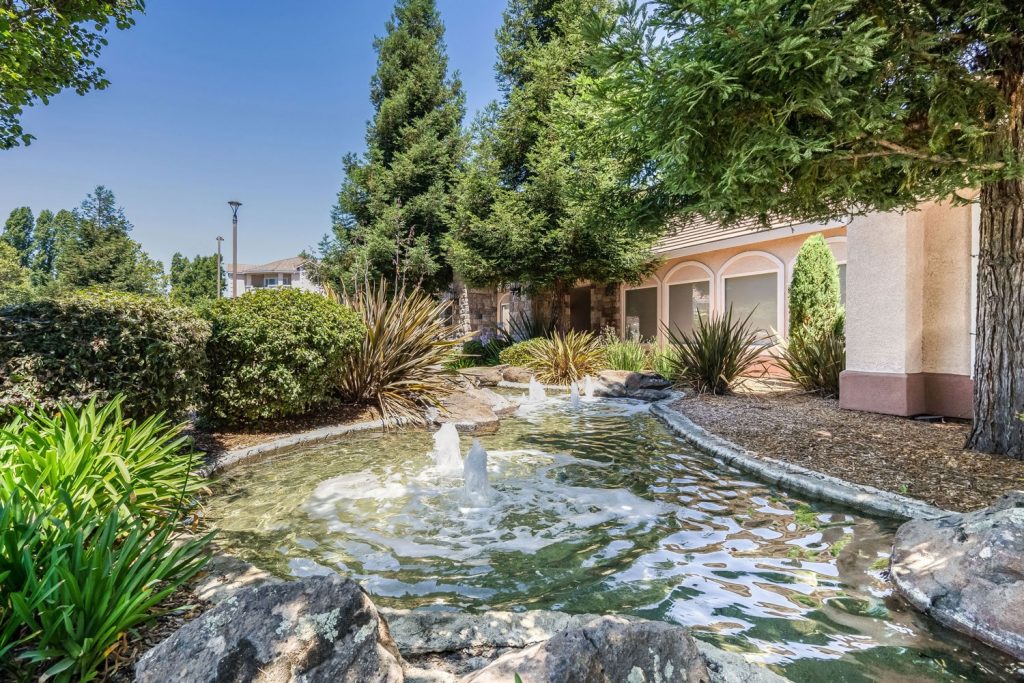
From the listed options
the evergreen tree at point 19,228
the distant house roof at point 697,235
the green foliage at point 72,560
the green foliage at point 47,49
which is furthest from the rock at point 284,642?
the evergreen tree at point 19,228

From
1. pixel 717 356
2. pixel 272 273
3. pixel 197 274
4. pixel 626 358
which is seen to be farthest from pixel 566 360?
pixel 197 274

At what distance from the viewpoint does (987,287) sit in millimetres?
4121

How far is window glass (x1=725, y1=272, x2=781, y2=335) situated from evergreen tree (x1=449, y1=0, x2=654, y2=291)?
230cm

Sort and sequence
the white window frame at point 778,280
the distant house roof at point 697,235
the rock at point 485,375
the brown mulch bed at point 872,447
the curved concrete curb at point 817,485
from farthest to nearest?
the distant house roof at point 697,235
the white window frame at point 778,280
the rock at point 485,375
the brown mulch bed at point 872,447
the curved concrete curb at point 817,485

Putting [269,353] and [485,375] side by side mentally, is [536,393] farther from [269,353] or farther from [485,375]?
[269,353]

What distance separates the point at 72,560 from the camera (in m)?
1.74

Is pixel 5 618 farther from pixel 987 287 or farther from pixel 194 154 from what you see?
pixel 194 154

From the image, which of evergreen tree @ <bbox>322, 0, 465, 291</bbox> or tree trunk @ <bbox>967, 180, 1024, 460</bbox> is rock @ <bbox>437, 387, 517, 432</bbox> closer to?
tree trunk @ <bbox>967, 180, 1024, 460</bbox>

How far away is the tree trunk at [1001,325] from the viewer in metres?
3.93

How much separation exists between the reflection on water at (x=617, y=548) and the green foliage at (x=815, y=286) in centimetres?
608

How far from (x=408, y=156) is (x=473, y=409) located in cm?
1311

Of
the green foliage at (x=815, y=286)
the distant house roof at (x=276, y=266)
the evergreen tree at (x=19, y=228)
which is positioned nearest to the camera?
the green foliage at (x=815, y=286)

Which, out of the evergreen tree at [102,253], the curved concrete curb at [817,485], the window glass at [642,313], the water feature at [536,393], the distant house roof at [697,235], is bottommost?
the curved concrete curb at [817,485]

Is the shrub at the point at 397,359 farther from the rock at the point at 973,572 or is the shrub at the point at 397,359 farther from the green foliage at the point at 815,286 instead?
the green foliage at the point at 815,286
